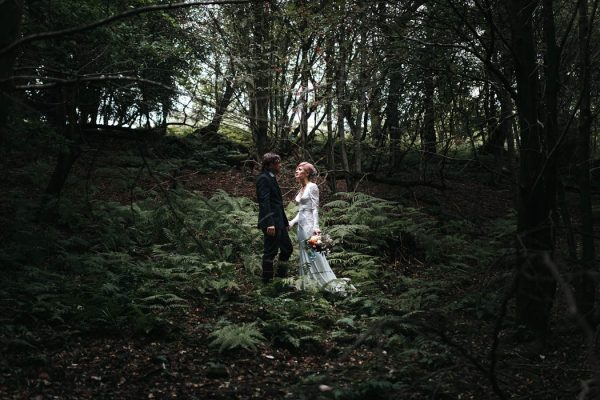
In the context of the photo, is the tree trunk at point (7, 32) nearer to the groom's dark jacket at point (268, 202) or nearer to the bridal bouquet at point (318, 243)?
the groom's dark jacket at point (268, 202)

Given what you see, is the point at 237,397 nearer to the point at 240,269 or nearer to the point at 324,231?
the point at 240,269

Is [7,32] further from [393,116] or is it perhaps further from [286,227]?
[393,116]

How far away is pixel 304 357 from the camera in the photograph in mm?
5930

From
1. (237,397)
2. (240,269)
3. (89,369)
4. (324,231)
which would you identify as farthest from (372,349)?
(324,231)

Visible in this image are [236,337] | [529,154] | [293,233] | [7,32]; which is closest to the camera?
[7,32]

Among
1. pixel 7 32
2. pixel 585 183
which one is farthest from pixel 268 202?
pixel 7 32

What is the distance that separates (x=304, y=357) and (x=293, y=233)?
507cm

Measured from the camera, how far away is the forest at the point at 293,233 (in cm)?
385

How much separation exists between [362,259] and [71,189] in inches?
271

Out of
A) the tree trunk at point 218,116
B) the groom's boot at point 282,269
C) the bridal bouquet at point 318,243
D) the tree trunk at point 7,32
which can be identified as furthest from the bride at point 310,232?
the tree trunk at point 7,32

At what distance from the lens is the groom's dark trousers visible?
796cm

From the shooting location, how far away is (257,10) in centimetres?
1266

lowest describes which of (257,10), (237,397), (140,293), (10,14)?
(237,397)

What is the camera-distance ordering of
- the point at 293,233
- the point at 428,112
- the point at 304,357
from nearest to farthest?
the point at 304,357 → the point at 293,233 → the point at 428,112
